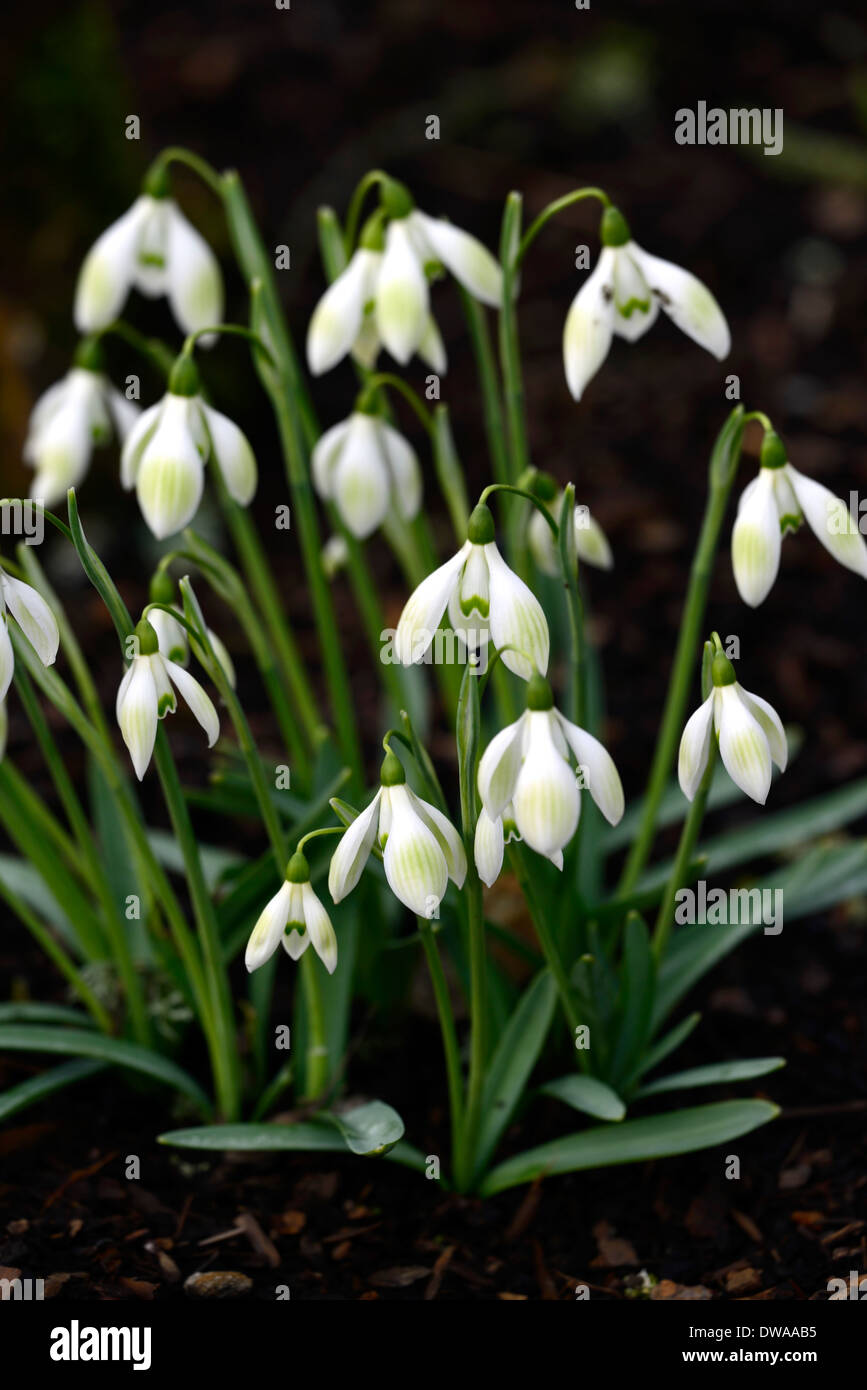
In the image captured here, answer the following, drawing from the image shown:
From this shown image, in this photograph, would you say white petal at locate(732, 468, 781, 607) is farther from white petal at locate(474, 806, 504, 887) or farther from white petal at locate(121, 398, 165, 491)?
white petal at locate(121, 398, 165, 491)

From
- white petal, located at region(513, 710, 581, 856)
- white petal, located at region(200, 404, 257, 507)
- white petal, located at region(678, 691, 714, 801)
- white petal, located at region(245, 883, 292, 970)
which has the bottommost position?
white petal, located at region(245, 883, 292, 970)

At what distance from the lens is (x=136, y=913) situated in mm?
1889

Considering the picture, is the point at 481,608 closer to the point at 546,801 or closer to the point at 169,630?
the point at 546,801

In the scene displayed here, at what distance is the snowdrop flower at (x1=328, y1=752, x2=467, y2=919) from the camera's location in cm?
125

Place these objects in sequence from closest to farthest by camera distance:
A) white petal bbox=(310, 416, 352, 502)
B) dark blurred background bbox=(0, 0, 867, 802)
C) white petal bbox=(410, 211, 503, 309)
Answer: white petal bbox=(410, 211, 503, 309)
white petal bbox=(310, 416, 352, 502)
dark blurred background bbox=(0, 0, 867, 802)

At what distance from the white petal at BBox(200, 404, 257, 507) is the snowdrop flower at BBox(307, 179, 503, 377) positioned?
0.41 feet

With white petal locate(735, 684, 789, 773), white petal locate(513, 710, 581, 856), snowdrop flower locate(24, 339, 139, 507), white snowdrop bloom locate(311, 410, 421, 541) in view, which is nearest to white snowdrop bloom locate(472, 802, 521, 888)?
white petal locate(513, 710, 581, 856)

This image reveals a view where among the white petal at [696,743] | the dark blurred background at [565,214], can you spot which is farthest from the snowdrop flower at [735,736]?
the dark blurred background at [565,214]

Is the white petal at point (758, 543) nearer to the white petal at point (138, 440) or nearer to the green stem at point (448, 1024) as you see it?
the green stem at point (448, 1024)

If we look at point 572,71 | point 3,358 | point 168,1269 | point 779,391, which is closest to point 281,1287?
point 168,1269

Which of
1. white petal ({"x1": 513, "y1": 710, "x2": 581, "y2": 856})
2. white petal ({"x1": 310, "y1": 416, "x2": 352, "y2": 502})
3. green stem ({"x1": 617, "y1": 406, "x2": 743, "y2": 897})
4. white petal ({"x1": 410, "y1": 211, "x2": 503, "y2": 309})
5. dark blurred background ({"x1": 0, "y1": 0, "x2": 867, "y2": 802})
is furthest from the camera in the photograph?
dark blurred background ({"x1": 0, "y1": 0, "x2": 867, "y2": 802})

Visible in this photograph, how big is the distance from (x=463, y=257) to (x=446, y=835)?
71 cm

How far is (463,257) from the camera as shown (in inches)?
64.6
